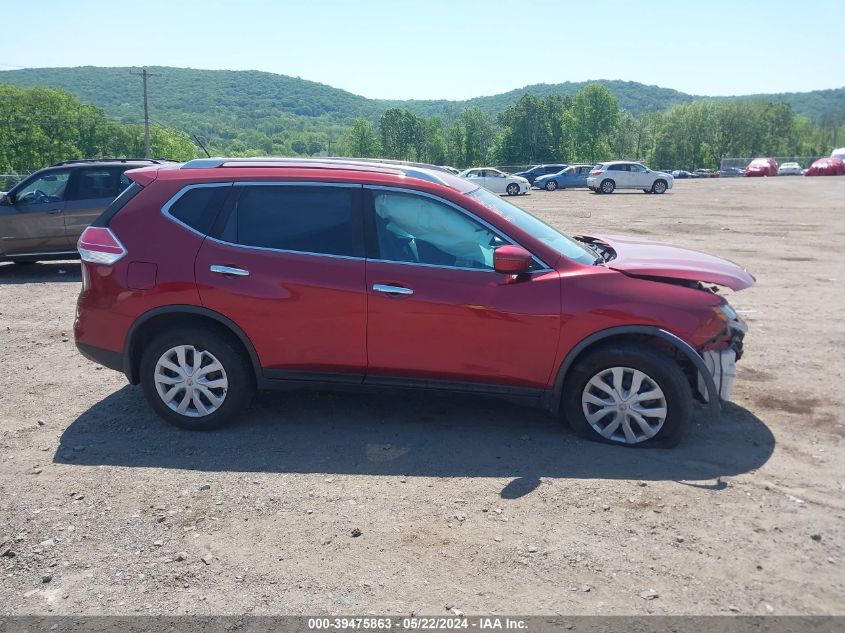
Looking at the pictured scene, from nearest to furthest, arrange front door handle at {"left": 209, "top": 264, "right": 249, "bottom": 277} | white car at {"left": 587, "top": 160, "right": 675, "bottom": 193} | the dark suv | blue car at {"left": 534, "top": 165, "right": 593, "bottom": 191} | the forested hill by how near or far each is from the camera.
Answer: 1. front door handle at {"left": 209, "top": 264, "right": 249, "bottom": 277}
2. the dark suv
3. white car at {"left": 587, "top": 160, "right": 675, "bottom": 193}
4. blue car at {"left": 534, "top": 165, "right": 593, "bottom": 191}
5. the forested hill

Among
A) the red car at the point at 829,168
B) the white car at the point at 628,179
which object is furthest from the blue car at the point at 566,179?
the red car at the point at 829,168

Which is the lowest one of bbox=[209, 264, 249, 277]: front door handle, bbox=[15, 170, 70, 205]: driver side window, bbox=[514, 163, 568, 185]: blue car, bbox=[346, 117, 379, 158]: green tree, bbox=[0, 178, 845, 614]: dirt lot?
bbox=[0, 178, 845, 614]: dirt lot

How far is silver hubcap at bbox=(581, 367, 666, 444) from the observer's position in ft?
15.6

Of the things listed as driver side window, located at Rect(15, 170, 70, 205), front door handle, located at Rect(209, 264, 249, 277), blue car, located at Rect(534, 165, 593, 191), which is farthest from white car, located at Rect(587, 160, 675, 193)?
front door handle, located at Rect(209, 264, 249, 277)

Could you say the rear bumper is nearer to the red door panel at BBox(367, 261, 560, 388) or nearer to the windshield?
the red door panel at BBox(367, 261, 560, 388)

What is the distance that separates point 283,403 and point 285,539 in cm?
208

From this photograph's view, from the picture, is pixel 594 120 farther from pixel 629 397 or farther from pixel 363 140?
pixel 629 397

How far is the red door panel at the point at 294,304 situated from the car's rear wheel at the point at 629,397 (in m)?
1.50

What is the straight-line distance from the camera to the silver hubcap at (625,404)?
4742mm

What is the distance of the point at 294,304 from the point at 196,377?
90 centimetres

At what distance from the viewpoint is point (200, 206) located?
514cm

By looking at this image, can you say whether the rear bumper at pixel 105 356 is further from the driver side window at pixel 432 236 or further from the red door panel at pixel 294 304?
the driver side window at pixel 432 236

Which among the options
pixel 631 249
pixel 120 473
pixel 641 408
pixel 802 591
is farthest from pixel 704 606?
pixel 120 473

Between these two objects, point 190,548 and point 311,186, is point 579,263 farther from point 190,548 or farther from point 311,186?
point 190,548
